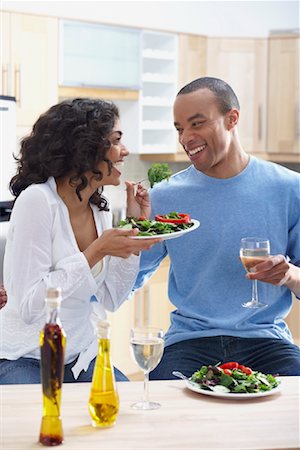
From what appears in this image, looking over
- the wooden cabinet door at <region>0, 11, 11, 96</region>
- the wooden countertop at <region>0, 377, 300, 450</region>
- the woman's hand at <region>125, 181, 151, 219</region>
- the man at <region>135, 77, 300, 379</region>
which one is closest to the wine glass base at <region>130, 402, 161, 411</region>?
the wooden countertop at <region>0, 377, 300, 450</region>

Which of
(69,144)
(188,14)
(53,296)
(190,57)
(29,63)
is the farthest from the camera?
(188,14)

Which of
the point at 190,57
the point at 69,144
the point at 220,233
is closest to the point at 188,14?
the point at 190,57

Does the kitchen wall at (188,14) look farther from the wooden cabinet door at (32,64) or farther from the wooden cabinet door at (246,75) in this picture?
the wooden cabinet door at (246,75)

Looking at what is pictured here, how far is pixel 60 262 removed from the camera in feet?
8.75

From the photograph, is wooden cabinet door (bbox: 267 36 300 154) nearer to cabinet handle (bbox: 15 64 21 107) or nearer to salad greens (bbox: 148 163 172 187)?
cabinet handle (bbox: 15 64 21 107)

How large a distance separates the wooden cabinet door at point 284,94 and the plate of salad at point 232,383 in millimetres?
3973

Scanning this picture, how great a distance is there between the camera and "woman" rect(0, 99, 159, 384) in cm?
259

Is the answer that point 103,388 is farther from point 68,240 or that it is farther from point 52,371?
point 68,240

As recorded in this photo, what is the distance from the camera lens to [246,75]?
6035 millimetres

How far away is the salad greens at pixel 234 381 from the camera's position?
2.19 m

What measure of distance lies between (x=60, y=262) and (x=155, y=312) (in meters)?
2.78

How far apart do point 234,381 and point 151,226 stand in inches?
25.6

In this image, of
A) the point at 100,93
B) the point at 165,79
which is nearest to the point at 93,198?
the point at 100,93

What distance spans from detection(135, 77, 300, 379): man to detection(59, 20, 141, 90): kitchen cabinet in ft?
6.60
